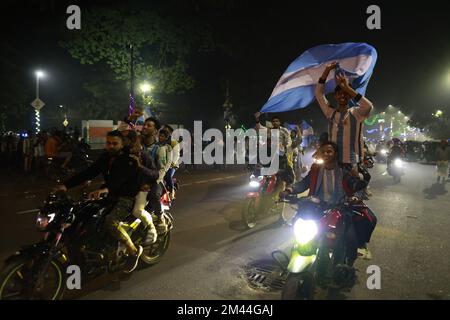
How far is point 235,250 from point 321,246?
241 cm

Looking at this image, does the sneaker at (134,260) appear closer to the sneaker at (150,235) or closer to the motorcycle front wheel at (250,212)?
the sneaker at (150,235)

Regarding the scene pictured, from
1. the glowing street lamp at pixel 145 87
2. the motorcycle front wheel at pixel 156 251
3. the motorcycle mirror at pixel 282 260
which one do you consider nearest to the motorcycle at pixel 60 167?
the glowing street lamp at pixel 145 87

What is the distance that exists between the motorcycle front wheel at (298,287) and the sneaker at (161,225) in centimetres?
246

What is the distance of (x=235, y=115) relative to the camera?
32.9 meters

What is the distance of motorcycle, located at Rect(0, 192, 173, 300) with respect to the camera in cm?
380

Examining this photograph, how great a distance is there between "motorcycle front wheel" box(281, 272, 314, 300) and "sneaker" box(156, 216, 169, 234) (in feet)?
8.08

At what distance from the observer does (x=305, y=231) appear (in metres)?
4.12

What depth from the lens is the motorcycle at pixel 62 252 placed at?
380 cm

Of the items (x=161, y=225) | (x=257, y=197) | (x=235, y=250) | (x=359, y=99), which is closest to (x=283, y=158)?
(x=257, y=197)

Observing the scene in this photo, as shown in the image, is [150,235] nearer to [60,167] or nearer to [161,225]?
[161,225]

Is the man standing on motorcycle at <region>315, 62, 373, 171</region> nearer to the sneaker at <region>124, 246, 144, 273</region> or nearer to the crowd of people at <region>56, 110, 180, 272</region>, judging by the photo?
the crowd of people at <region>56, 110, 180, 272</region>
